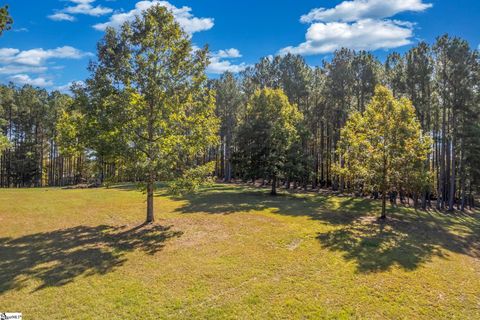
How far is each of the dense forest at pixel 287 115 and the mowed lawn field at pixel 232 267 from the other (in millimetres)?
3580

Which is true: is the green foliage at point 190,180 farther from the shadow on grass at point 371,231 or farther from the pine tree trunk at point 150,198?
the shadow on grass at point 371,231

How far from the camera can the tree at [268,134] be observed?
95.3ft

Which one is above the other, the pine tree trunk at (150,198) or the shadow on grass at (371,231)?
the pine tree trunk at (150,198)

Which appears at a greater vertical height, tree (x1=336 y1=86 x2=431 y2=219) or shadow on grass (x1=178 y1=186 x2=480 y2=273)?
tree (x1=336 y1=86 x2=431 y2=219)

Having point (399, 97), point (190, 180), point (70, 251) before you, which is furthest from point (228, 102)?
point (70, 251)

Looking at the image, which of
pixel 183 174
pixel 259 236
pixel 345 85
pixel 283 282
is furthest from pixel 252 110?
pixel 283 282

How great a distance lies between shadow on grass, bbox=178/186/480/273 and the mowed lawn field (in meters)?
0.11

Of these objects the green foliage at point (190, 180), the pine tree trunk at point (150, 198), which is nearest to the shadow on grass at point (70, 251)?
the pine tree trunk at point (150, 198)

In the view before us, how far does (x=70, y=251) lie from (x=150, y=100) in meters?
8.00

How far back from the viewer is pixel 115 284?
30.1ft

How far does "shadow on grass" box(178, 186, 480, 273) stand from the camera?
12602 mm

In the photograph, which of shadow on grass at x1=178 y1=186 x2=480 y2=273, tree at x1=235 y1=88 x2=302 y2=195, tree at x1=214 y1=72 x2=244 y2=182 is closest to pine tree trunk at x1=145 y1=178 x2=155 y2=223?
shadow on grass at x1=178 y1=186 x2=480 y2=273

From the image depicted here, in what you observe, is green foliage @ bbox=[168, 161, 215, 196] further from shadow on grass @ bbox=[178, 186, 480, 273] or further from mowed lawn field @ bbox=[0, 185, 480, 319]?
shadow on grass @ bbox=[178, 186, 480, 273]

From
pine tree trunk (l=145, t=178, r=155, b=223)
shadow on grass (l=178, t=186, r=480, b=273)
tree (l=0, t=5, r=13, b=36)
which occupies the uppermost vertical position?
tree (l=0, t=5, r=13, b=36)
